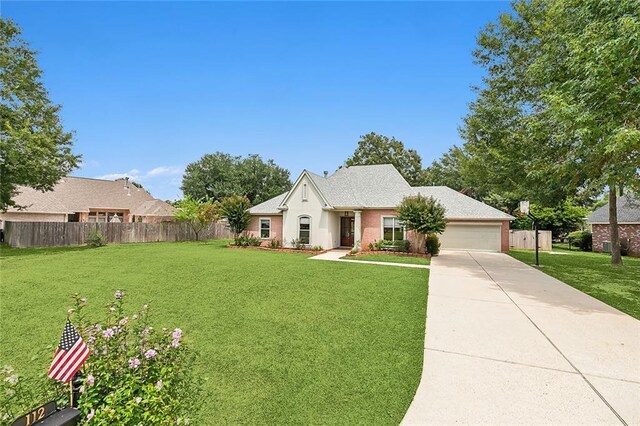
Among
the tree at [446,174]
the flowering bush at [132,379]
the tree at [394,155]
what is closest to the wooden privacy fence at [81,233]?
the flowering bush at [132,379]

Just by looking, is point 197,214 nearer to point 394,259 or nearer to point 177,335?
point 394,259

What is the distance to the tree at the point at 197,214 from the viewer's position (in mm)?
25422

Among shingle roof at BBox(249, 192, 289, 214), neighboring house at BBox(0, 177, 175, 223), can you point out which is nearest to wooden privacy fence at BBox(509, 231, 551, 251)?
shingle roof at BBox(249, 192, 289, 214)

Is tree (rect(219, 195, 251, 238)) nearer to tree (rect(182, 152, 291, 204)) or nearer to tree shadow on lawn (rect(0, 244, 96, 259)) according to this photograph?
tree shadow on lawn (rect(0, 244, 96, 259))

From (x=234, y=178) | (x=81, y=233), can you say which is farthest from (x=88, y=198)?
(x=234, y=178)

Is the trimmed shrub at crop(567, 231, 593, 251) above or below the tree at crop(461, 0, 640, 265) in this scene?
below

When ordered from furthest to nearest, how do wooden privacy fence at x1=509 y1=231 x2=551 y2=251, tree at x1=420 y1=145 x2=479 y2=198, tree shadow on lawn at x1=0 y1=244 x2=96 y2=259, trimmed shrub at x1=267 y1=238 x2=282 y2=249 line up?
tree at x1=420 y1=145 x2=479 y2=198 < wooden privacy fence at x1=509 y1=231 x2=551 y2=251 < trimmed shrub at x1=267 y1=238 x2=282 y2=249 < tree shadow on lawn at x1=0 y1=244 x2=96 y2=259

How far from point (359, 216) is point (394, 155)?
2393cm

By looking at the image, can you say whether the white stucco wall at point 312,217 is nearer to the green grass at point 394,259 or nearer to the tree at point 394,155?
the green grass at point 394,259

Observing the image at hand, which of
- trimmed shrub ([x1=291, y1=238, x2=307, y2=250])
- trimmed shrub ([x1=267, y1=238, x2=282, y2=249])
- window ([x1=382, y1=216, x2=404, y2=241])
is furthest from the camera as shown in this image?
trimmed shrub ([x1=267, y1=238, x2=282, y2=249])

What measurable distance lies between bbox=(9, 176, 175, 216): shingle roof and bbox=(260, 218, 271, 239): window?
674 inches

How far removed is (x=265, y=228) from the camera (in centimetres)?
2206

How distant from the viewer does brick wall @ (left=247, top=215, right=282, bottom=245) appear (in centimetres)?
2152

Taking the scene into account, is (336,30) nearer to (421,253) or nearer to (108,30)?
(108,30)
